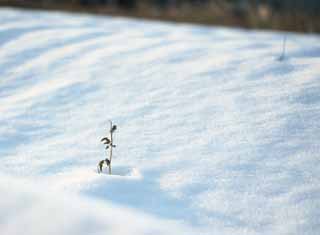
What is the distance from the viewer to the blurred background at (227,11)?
845 cm

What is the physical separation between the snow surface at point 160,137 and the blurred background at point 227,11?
5.70 metres

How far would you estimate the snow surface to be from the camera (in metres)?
1.42

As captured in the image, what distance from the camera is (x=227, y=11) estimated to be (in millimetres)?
9953

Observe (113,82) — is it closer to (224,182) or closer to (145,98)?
(145,98)

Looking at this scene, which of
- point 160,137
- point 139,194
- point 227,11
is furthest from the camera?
point 227,11

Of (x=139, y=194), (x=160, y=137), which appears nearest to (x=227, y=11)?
(x=160, y=137)

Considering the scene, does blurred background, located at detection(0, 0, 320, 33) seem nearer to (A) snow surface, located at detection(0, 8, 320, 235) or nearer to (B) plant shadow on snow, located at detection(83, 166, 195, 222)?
(A) snow surface, located at detection(0, 8, 320, 235)

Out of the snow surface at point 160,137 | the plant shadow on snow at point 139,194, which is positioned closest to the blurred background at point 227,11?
the snow surface at point 160,137

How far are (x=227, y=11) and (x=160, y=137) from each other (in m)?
8.58

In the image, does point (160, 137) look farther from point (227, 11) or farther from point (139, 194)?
point (227, 11)

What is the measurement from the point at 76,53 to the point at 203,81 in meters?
1.09

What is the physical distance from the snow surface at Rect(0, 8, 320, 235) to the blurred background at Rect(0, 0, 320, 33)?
5.70 metres

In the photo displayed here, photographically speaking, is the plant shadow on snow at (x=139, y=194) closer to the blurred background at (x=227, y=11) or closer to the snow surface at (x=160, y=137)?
the snow surface at (x=160, y=137)

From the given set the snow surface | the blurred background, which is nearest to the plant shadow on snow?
the snow surface
